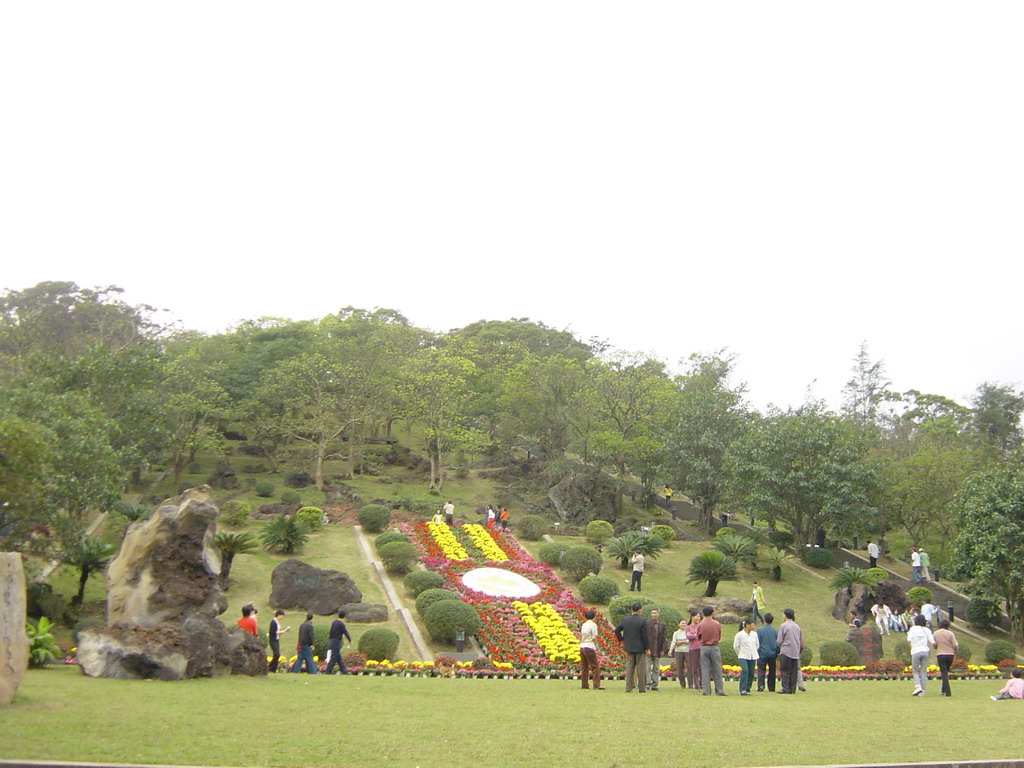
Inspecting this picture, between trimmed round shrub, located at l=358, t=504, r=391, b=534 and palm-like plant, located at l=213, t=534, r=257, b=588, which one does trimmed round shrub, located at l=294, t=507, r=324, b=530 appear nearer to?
trimmed round shrub, located at l=358, t=504, r=391, b=534

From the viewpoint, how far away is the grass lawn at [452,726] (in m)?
6.98

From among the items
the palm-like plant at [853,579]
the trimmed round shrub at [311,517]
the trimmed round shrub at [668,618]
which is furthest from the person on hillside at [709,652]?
the trimmed round shrub at [311,517]

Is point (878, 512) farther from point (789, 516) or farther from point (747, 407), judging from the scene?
point (747, 407)

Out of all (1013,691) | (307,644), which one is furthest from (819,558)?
(307,644)

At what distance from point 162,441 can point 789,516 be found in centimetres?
2710

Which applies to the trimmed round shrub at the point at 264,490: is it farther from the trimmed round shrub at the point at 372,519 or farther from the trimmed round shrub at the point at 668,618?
the trimmed round shrub at the point at 668,618

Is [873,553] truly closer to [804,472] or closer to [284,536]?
[804,472]

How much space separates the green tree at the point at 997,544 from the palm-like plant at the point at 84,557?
82.1 ft

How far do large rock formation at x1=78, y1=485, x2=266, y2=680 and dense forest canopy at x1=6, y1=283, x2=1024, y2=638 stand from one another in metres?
7.63

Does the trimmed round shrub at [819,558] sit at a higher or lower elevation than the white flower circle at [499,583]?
higher

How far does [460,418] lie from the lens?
45.8 m

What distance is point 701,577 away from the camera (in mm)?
27531

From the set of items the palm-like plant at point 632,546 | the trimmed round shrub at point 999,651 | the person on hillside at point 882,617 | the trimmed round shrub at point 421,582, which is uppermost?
the palm-like plant at point 632,546

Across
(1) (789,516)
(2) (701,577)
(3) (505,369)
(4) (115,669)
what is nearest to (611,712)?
(4) (115,669)
